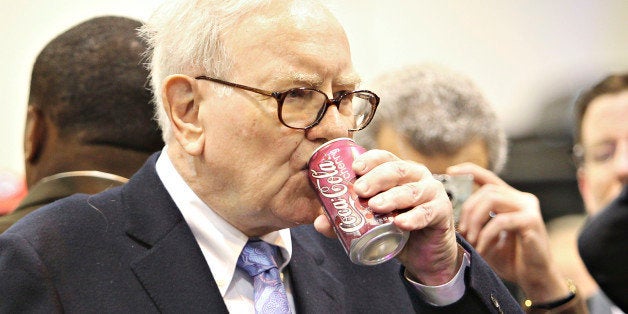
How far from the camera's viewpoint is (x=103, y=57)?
198 centimetres

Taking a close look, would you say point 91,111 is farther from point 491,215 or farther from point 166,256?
point 491,215

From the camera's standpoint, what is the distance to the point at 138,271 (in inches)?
58.7

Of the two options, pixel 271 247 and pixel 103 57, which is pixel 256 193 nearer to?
pixel 271 247

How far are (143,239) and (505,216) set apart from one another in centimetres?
75

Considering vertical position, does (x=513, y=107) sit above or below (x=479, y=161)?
below

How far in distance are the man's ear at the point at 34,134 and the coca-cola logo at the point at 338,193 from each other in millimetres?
853

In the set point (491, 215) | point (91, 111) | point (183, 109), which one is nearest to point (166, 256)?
point (183, 109)

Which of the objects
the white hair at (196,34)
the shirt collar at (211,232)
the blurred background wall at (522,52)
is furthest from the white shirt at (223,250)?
the blurred background wall at (522,52)

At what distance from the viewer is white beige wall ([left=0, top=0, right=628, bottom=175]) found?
13.9 feet

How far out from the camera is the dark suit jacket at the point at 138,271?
143 cm

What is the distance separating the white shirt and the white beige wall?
250cm

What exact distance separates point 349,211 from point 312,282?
359mm

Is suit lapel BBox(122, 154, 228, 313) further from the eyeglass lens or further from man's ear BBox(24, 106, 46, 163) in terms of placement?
man's ear BBox(24, 106, 46, 163)

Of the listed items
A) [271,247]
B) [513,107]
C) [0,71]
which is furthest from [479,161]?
[513,107]
